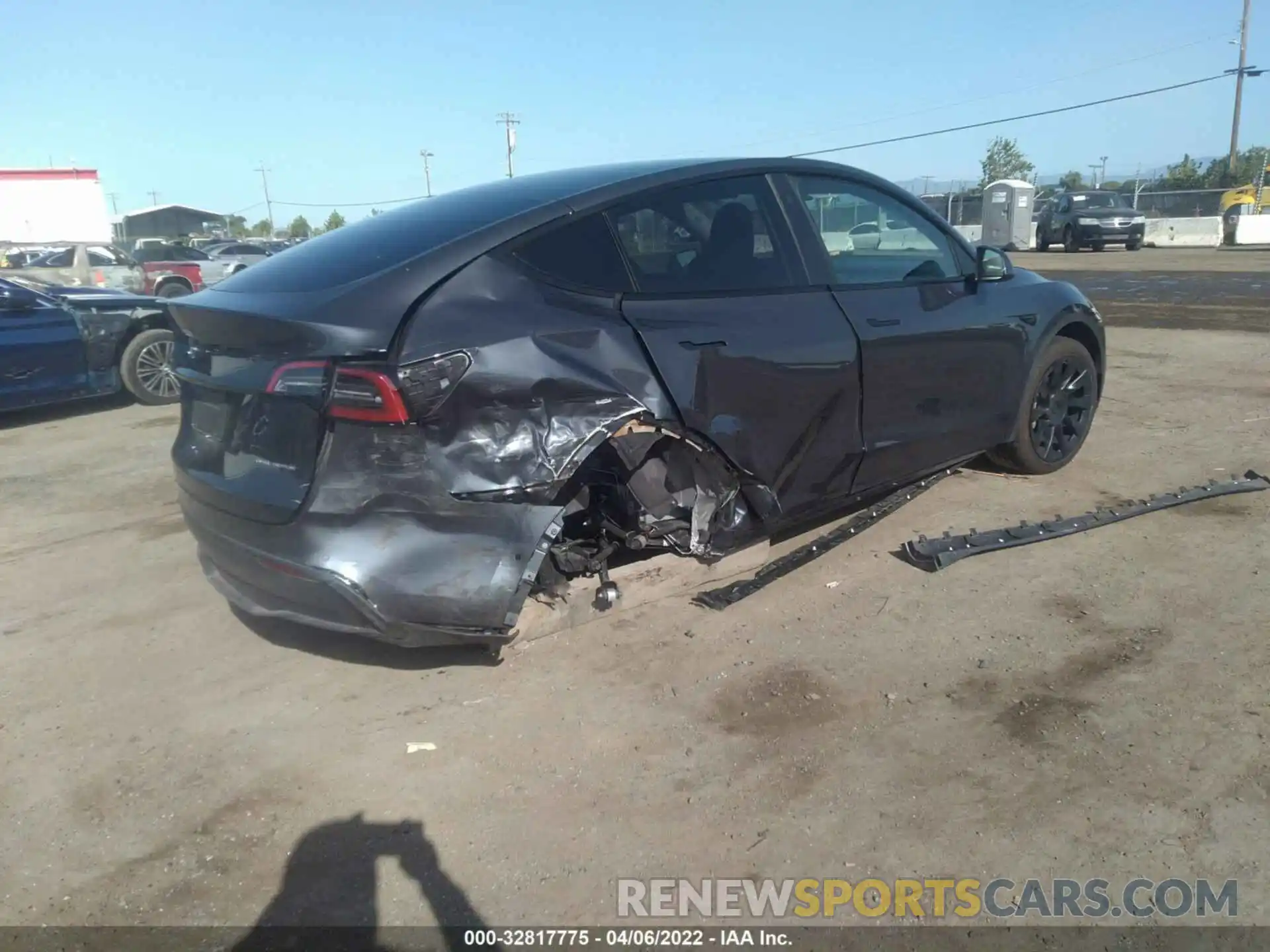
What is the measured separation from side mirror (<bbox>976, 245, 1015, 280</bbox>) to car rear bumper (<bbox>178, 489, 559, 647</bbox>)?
8.72 ft

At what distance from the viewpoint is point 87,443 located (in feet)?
24.3

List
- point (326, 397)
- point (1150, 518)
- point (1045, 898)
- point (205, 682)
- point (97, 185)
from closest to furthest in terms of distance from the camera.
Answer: point (1045, 898), point (326, 397), point (205, 682), point (1150, 518), point (97, 185)

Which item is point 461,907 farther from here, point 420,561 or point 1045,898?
point 1045,898

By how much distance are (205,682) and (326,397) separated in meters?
1.38

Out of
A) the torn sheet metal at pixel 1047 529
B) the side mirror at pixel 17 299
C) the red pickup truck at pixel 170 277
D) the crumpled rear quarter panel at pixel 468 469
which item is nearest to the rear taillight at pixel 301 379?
the crumpled rear quarter panel at pixel 468 469

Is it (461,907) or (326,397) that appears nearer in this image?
(461,907)

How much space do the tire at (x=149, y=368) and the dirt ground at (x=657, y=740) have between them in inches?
181

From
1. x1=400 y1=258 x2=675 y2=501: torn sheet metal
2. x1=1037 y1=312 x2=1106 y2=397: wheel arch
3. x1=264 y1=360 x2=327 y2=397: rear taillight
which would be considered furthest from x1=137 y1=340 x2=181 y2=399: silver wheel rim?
x1=1037 y1=312 x2=1106 y2=397: wheel arch

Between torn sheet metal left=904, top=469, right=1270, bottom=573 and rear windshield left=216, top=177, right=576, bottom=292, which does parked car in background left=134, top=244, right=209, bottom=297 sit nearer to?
rear windshield left=216, top=177, right=576, bottom=292

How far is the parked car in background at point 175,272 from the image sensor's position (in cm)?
1873

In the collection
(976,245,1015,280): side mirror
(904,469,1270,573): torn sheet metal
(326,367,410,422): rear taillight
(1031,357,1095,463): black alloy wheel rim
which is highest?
(976,245,1015,280): side mirror

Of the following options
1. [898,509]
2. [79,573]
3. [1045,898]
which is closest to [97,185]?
[79,573]

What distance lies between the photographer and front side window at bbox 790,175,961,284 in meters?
3.98

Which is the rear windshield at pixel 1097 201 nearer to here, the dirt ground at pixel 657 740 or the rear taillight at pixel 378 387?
the dirt ground at pixel 657 740
